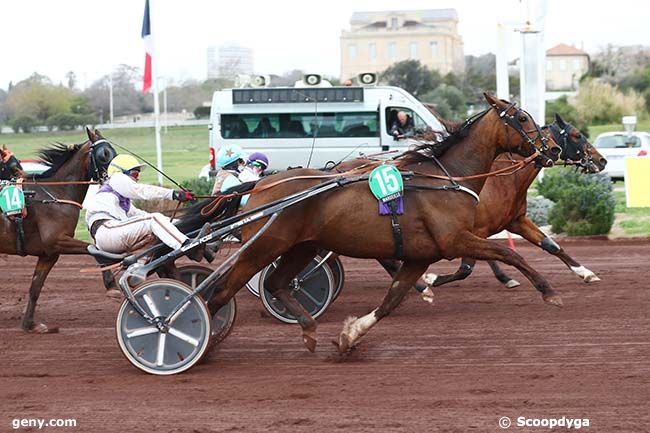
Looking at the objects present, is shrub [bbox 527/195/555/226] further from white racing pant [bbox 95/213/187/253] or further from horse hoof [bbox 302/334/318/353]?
white racing pant [bbox 95/213/187/253]

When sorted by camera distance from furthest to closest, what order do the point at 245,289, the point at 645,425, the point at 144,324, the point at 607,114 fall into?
the point at 607,114, the point at 245,289, the point at 144,324, the point at 645,425

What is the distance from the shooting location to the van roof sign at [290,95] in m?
19.2

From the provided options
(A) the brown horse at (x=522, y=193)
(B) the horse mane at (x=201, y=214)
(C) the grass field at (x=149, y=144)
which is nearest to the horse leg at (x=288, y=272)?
(B) the horse mane at (x=201, y=214)

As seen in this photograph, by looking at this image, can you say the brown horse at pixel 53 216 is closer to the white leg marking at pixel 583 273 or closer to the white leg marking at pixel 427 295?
the white leg marking at pixel 427 295

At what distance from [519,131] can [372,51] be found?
8708 centimetres

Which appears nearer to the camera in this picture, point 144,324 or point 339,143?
point 144,324

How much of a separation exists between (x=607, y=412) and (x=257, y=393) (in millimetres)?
2142

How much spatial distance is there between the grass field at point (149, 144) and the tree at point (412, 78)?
16.0 metres

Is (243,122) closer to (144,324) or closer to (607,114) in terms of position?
(144,324)

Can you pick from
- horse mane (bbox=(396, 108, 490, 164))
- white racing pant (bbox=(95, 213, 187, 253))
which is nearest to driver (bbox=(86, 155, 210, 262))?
white racing pant (bbox=(95, 213, 187, 253))

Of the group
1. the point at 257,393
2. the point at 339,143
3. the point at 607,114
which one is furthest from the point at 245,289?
the point at 607,114

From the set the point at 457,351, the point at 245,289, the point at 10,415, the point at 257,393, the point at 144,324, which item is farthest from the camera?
the point at 245,289

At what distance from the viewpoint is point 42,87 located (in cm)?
3844

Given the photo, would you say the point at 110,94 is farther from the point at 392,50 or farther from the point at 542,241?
the point at 392,50
